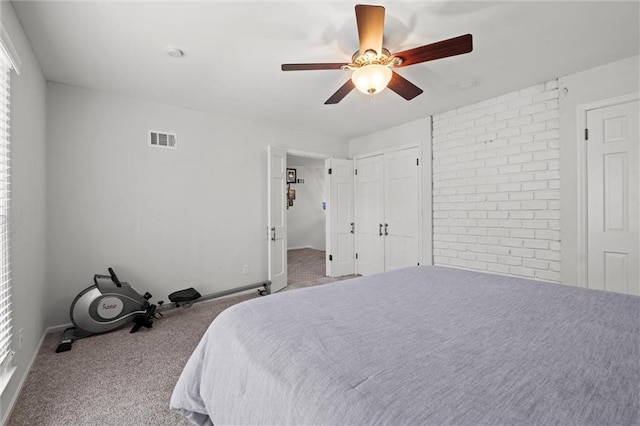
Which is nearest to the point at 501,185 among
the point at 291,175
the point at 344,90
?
the point at 344,90

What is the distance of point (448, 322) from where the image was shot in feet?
3.80

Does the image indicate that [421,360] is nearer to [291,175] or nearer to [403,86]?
[403,86]

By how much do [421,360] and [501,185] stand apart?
3.05 m

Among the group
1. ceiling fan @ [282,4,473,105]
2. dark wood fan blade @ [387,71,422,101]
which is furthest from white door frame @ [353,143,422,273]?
ceiling fan @ [282,4,473,105]

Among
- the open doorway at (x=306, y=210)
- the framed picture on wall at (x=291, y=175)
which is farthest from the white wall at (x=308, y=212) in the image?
the framed picture on wall at (x=291, y=175)

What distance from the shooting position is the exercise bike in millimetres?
2564

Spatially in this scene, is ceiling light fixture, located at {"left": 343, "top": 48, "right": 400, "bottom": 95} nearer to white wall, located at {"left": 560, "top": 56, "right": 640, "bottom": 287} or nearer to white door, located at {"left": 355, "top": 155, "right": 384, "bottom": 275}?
white wall, located at {"left": 560, "top": 56, "right": 640, "bottom": 287}

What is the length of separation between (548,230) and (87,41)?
4.46 m

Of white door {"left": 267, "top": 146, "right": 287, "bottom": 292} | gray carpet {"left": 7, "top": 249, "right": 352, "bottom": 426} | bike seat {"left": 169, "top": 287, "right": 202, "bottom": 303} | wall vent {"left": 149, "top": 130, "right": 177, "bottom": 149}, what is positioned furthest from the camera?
white door {"left": 267, "top": 146, "right": 287, "bottom": 292}

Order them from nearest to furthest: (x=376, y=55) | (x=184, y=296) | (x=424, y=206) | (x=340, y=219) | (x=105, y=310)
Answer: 1. (x=376, y=55)
2. (x=105, y=310)
3. (x=184, y=296)
4. (x=424, y=206)
5. (x=340, y=219)

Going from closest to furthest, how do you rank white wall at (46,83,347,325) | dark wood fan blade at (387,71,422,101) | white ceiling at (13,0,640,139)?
1. white ceiling at (13,0,640,139)
2. dark wood fan blade at (387,71,422,101)
3. white wall at (46,83,347,325)

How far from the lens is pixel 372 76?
6.37ft

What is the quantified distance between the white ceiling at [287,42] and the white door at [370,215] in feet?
5.44

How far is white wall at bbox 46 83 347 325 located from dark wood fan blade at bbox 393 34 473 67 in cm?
272
